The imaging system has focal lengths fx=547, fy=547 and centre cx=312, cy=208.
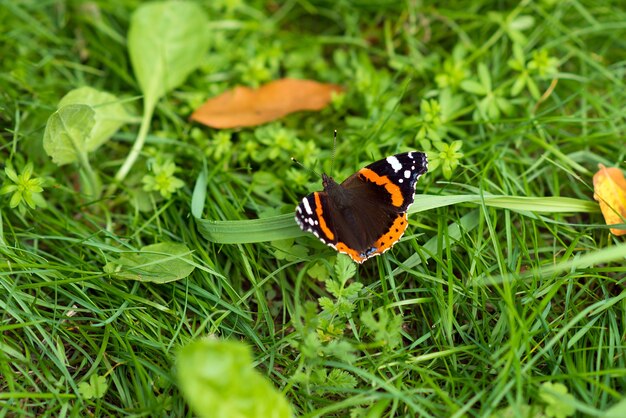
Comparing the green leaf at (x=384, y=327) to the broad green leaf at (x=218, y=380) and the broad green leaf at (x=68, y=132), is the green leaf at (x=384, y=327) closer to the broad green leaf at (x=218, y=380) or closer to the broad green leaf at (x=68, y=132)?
the broad green leaf at (x=218, y=380)

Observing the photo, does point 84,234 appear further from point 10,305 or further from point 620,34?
point 620,34

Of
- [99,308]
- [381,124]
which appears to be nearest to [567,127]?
[381,124]

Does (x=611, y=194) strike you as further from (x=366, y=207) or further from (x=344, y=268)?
(x=344, y=268)

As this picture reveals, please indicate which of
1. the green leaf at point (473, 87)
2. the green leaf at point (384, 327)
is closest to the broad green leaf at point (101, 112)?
the green leaf at point (384, 327)

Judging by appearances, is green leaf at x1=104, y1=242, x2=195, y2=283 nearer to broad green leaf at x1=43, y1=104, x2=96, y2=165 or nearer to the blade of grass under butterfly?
the blade of grass under butterfly

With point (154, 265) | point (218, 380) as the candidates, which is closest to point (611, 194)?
point (218, 380)

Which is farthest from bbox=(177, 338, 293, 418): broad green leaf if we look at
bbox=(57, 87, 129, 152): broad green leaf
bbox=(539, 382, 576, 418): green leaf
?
bbox=(57, 87, 129, 152): broad green leaf
